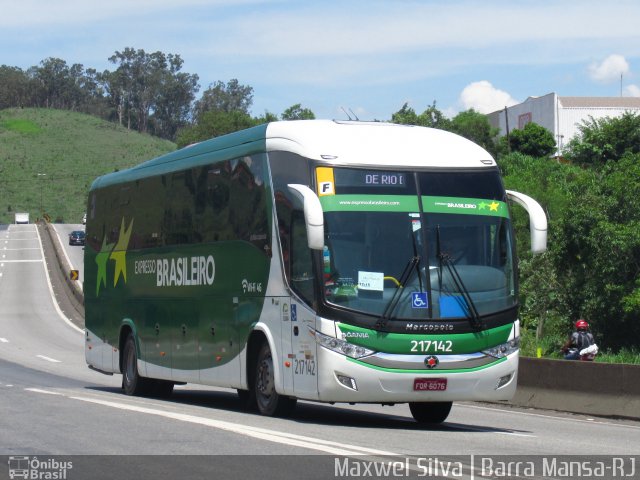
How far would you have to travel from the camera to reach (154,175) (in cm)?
2002

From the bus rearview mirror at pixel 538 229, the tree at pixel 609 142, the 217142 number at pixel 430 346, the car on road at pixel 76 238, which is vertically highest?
the tree at pixel 609 142

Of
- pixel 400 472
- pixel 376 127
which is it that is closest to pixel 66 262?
pixel 376 127

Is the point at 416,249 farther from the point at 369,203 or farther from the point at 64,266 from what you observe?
the point at 64,266

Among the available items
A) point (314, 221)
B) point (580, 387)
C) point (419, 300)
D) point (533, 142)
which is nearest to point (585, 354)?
point (580, 387)

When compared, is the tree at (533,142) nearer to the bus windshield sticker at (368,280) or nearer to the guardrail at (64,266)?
the guardrail at (64,266)

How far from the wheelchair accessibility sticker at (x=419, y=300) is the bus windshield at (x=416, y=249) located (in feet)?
0.04

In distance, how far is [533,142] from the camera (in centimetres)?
10050

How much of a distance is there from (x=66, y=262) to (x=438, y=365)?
2665 inches

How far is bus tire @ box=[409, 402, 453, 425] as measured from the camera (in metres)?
15.5

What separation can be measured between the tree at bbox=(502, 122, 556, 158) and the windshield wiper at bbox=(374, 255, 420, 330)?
88.2 meters

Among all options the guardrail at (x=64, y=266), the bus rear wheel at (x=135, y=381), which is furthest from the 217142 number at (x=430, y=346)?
the guardrail at (x=64, y=266)

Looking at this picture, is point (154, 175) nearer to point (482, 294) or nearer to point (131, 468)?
point (482, 294)

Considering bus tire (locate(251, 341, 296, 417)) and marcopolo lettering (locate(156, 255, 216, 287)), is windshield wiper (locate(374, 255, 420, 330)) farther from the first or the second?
marcopolo lettering (locate(156, 255, 216, 287))

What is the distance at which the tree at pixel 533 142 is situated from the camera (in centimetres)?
10056
